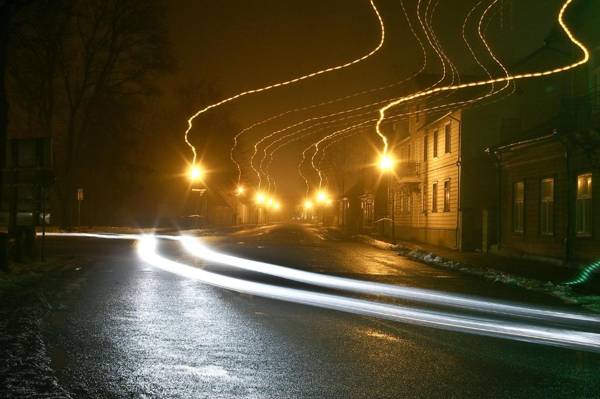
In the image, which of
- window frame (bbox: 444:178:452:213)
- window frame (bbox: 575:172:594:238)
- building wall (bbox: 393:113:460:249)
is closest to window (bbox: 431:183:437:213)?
building wall (bbox: 393:113:460:249)

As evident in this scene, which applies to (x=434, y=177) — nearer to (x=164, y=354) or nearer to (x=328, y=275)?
(x=328, y=275)

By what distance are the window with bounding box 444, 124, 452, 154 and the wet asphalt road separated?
2646 centimetres

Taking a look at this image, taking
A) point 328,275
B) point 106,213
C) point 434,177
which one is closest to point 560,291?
point 328,275

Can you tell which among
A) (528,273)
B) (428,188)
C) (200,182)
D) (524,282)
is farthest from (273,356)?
(200,182)

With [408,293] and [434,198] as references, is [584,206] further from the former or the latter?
[434,198]

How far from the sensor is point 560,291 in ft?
49.4

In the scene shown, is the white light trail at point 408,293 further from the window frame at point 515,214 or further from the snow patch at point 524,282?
the window frame at point 515,214

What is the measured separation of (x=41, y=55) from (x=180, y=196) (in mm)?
32310

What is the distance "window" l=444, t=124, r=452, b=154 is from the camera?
36.9 metres

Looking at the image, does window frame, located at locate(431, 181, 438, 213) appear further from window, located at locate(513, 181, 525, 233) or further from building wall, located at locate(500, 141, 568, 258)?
window, located at locate(513, 181, 525, 233)

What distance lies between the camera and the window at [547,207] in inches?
949

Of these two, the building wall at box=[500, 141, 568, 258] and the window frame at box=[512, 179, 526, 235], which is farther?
the window frame at box=[512, 179, 526, 235]

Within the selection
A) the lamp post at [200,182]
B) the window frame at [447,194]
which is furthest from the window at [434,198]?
the lamp post at [200,182]

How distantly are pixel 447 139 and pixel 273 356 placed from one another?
1245 inches
